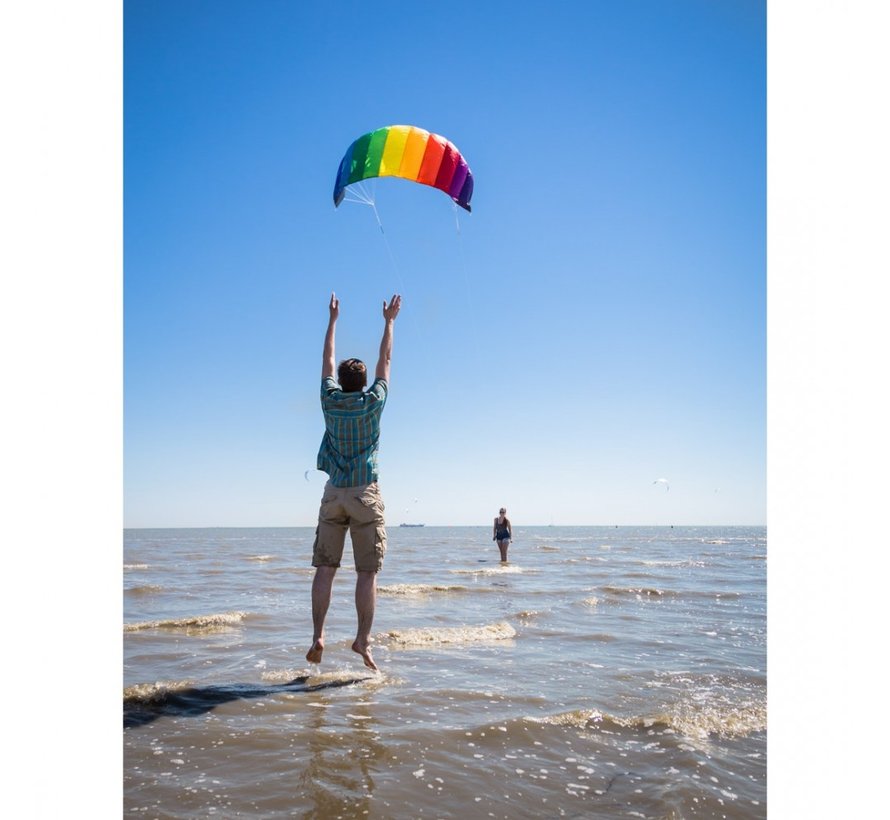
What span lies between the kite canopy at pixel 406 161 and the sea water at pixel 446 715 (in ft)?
15.5

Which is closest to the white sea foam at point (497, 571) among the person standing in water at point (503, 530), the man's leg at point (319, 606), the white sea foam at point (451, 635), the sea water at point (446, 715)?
the person standing in water at point (503, 530)

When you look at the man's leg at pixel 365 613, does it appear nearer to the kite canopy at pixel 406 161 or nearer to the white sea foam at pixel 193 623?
the white sea foam at pixel 193 623

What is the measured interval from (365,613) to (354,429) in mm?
1321

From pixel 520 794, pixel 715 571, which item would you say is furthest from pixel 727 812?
pixel 715 571

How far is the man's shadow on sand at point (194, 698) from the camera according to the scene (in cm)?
366

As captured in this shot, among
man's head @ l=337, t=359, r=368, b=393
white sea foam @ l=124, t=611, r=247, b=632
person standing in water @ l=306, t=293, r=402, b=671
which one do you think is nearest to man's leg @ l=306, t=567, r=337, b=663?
person standing in water @ l=306, t=293, r=402, b=671

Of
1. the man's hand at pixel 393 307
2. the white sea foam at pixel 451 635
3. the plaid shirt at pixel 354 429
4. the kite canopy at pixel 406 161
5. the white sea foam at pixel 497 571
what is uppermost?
the kite canopy at pixel 406 161

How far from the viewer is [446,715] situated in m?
3.69

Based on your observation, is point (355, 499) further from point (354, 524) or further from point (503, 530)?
point (503, 530)

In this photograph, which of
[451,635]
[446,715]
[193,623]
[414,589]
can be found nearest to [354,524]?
[446,715]

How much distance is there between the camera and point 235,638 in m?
5.98

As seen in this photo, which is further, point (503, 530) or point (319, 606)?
point (503, 530)
